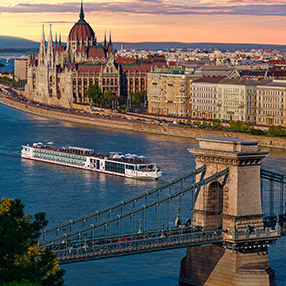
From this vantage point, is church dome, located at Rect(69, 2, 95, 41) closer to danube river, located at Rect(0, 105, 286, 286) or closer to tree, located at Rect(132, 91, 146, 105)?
tree, located at Rect(132, 91, 146, 105)

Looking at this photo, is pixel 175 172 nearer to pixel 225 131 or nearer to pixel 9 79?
pixel 225 131

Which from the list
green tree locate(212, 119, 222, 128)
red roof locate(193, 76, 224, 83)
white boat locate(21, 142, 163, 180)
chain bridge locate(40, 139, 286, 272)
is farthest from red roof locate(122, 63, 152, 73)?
chain bridge locate(40, 139, 286, 272)

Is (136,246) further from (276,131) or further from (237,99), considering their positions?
(237,99)

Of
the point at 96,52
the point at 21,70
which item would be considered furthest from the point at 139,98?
the point at 21,70

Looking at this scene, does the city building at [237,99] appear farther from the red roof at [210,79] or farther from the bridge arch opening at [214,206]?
the bridge arch opening at [214,206]

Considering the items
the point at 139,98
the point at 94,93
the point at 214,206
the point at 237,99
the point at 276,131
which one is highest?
the point at 214,206

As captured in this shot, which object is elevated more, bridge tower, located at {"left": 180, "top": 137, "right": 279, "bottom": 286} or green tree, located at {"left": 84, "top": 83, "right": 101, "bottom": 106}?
bridge tower, located at {"left": 180, "top": 137, "right": 279, "bottom": 286}

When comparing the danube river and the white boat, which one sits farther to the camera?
the white boat

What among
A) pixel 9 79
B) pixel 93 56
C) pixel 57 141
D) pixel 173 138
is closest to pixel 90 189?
pixel 57 141
